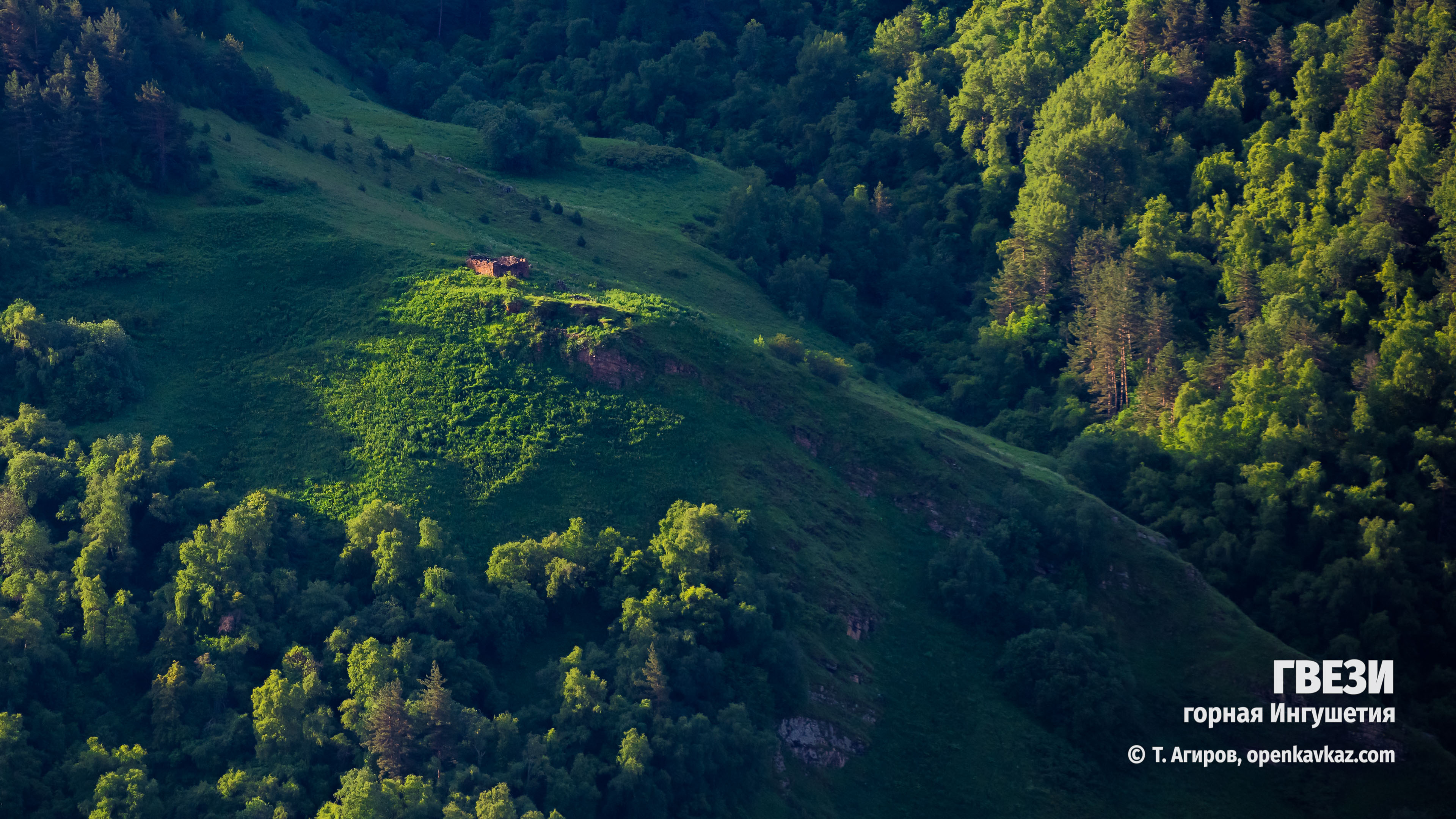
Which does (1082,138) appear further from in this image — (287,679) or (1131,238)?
(287,679)

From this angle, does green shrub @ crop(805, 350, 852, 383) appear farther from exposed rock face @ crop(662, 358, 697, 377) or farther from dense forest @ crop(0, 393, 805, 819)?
dense forest @ crop(0, 393, 805, 819)

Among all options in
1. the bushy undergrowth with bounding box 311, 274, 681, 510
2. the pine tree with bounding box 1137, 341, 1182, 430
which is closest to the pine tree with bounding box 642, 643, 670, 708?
the bushy undergrowth with bounding box 311, 274, 681, 510

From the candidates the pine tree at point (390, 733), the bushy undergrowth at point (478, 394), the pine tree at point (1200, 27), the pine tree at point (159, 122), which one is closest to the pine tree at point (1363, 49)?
the pine tree at point (1200, 27)

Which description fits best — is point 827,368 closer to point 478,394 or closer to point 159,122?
point 478,394

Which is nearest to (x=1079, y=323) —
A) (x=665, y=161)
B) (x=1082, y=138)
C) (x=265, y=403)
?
(x=1082, y=138)

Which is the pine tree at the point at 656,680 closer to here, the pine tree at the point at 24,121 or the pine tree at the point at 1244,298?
the pine tree at the point at 24,121

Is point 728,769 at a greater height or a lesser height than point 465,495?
lesser
